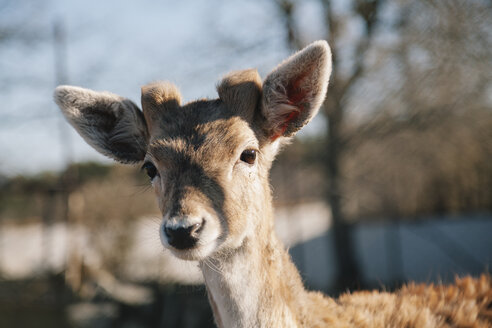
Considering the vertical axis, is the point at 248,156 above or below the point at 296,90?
below

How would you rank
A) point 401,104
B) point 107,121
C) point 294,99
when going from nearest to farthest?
point 294,99 → point 107,121 → point 401,104

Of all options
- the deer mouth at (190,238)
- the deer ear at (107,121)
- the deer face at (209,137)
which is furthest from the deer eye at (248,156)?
the deer ear at (107,121)

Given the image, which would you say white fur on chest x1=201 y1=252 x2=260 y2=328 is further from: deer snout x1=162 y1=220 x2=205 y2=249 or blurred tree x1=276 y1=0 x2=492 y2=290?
blurred tree x1=276 y1=0 x2=492 y2=290

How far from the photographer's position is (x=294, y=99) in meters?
2.71

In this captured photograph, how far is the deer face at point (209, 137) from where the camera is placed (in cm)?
213

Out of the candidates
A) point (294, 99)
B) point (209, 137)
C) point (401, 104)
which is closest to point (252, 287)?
point (209, 137)

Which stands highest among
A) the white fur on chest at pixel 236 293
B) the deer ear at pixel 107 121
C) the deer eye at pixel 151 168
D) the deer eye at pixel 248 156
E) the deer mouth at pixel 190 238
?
the deer ear at pixel 107 121

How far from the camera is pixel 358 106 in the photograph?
8430 millimetres

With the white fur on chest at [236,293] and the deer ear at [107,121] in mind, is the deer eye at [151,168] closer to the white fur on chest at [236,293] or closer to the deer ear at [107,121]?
the deer ear at [107,121]

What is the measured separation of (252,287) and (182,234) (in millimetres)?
554

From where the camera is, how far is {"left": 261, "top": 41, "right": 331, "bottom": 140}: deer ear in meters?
2.46

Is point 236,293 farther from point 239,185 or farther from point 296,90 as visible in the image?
point 296,90

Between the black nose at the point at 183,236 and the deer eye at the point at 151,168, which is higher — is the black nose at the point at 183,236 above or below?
below

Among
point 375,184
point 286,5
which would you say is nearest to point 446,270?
point 375,184
